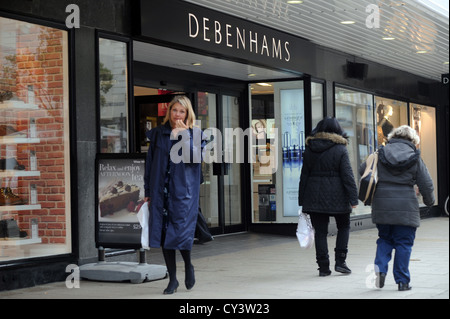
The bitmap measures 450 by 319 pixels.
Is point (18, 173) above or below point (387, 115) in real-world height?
below

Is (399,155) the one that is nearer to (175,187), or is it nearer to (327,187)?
(327,187)

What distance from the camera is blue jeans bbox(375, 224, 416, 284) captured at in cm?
677

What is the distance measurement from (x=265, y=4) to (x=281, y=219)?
15.5 feet

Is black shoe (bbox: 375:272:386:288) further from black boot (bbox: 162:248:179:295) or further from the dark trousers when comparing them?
black boot (bbox: 162:248:179:295)

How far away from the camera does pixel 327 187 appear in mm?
7891

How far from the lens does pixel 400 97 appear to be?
56.9ft

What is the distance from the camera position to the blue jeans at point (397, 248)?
677 cm

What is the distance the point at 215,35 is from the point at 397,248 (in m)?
4.51

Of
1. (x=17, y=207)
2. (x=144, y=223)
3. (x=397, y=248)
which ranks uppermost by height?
(x=17, y=207)

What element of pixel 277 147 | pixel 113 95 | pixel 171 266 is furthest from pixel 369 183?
pixel 277 147

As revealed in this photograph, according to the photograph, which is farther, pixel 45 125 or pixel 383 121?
pixel 383 121

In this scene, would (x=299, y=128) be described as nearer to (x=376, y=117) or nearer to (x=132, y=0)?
(x=376, y=117)

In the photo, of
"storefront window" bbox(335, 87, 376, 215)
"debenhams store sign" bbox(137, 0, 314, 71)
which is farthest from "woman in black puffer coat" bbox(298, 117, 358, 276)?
"storefront window" bbox(335, 87, 376, 215)
